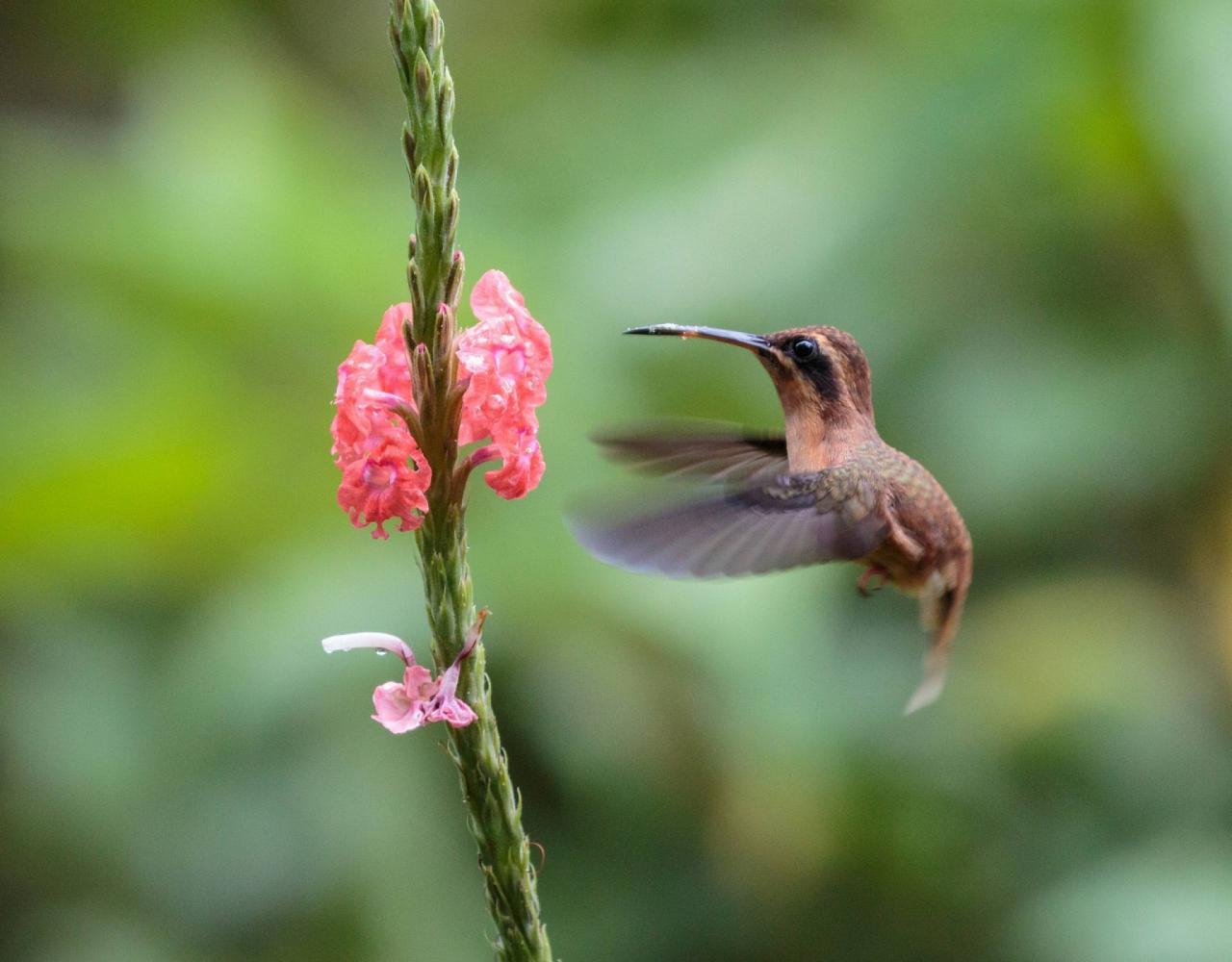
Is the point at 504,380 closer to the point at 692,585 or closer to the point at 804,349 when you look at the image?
the point at 804,349

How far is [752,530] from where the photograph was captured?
1.42 meters

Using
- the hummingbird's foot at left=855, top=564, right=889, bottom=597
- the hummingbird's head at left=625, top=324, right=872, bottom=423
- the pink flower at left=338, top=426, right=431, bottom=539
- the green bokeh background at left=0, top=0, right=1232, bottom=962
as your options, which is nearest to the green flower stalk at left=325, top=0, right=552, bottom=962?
the pink flower at left=338, top=426, right=431, bottom=539

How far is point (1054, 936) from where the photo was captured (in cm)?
257

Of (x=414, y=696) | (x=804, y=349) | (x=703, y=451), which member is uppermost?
(x=804, y=349)

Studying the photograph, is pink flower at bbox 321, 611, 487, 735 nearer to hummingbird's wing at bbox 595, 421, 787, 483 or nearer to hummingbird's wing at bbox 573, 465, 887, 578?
hummingbird's wing at bbox 573, 465, 887, 578

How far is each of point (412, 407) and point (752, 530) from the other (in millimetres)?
407

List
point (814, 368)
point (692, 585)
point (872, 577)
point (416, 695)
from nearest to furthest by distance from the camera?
1. point (416, 695)
2. point (814, 368)
3. point (872, 577)
4. point (692, 585)

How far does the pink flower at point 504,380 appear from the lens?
129 centimetres

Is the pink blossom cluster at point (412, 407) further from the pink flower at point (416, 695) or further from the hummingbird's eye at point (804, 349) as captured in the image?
the hummingbird's eye at point (804, 349)

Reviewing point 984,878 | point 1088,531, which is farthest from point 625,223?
point 984,878

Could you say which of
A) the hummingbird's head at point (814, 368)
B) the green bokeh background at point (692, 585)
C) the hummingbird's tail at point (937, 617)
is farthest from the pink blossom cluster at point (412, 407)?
the green bokeh background at point (692, 585)

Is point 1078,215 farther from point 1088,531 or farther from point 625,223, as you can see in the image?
point 625,223

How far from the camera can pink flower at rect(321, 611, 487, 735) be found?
1.15 m

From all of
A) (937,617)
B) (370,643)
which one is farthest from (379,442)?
(937,617)
